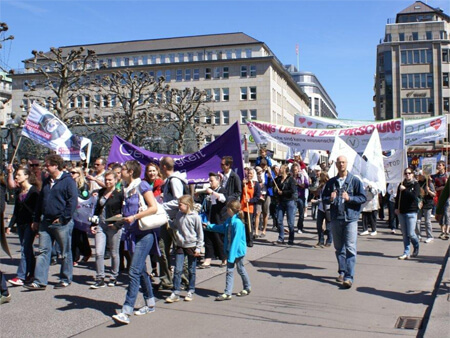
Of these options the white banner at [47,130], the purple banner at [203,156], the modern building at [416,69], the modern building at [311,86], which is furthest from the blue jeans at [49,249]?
the modern building at [311,86]

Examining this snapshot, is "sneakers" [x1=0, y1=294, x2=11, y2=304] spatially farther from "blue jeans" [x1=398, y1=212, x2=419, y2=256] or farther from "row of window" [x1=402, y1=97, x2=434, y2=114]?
"row of window" [x1=402, y1=97, x2=434, y2=114]

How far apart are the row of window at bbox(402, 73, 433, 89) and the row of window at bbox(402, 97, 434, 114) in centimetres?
185

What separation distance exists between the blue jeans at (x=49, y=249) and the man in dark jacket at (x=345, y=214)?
3824 millimetres

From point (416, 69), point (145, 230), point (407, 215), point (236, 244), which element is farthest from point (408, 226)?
point (416, 69)

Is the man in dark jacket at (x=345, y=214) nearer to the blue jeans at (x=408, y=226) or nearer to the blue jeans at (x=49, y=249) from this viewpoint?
the blue jeans at (x=408, y=226)

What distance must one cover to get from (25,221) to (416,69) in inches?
2930

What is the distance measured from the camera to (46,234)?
7695mm

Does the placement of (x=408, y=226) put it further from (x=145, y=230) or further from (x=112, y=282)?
(x=145, y=230)

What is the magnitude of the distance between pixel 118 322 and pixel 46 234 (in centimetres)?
227

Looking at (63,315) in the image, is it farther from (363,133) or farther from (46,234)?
(363,133)

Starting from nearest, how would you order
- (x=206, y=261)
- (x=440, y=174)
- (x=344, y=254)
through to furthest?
1. (x=344, y=254)
2. (x=206, y=261)
3. (x=440, y=174)

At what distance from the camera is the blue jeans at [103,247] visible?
7.81m

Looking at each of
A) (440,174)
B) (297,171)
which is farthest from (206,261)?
(440,174)

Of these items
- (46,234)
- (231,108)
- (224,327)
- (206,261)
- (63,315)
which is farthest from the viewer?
(231,108)
